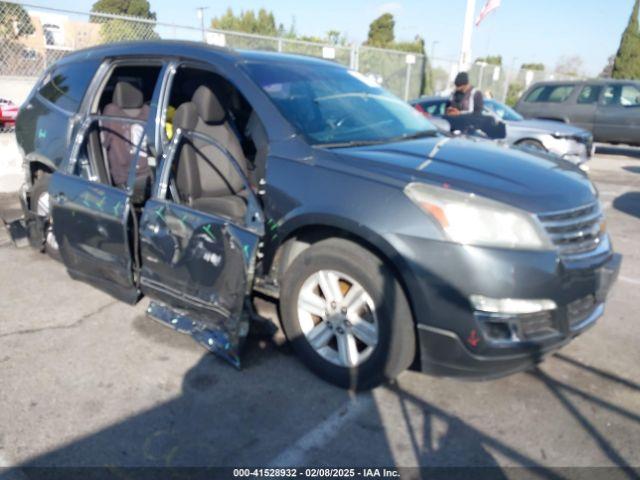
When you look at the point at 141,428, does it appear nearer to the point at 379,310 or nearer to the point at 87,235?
the point at 379,310

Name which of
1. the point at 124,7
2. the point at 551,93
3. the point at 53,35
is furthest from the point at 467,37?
the point at 124,7

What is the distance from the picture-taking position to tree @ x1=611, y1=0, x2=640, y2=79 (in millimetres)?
27906

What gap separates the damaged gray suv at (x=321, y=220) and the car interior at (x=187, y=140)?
0.02m

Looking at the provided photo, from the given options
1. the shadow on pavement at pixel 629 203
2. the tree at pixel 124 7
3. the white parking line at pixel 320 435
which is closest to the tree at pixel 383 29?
the tree at pixel 124 7

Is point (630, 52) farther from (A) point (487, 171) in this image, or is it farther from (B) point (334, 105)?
(A) point (487, 171)

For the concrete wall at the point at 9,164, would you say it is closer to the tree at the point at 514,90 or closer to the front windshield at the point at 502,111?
the front windshield at the point at 502,111

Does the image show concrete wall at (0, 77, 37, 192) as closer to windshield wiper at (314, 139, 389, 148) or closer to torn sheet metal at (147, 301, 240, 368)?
torn sheet metal at (147, 301, 240, 368)

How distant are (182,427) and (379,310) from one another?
1.15 metres

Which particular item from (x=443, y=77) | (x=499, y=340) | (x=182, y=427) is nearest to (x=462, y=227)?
(x=499, y=340)

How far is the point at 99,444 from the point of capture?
2482mm

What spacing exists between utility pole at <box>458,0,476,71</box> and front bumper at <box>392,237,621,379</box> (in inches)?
532

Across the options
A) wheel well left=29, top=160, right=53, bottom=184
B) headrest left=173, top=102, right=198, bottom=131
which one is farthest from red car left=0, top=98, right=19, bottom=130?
headrest left=173, top=102, right=198, bottom=131

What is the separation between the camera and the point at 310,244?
3088 mm

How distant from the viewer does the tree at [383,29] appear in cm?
4153
